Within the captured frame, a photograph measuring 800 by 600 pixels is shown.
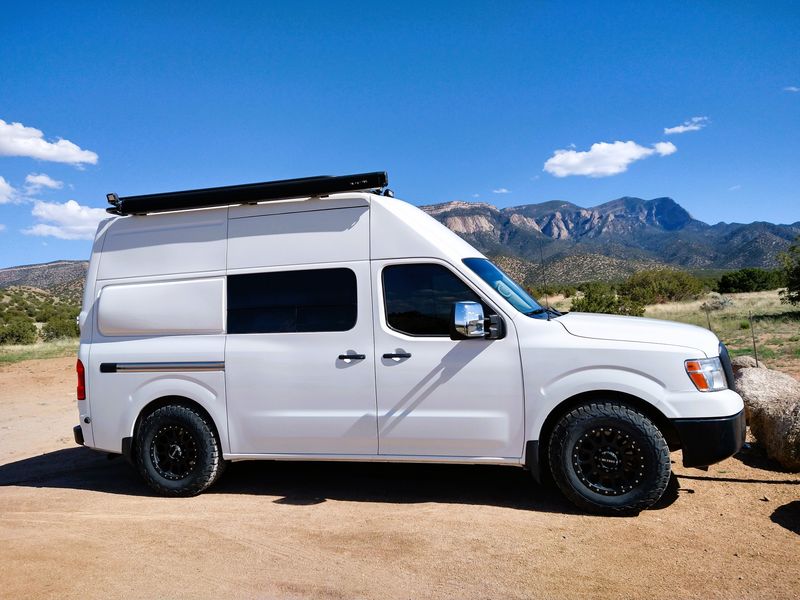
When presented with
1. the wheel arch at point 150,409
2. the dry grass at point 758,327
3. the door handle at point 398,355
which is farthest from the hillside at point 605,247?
the door handle at point 398,355

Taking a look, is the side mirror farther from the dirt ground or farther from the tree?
the tree

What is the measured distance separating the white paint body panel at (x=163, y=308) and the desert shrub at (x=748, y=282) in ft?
175

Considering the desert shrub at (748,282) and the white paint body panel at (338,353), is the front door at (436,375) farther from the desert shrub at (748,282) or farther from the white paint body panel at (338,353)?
the desert shrub at (748,282)

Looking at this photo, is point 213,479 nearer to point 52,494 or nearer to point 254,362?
point 254,362

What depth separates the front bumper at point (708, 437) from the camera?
480 centimetres

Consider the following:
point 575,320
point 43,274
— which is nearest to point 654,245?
point 43,274

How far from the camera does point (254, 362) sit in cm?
574

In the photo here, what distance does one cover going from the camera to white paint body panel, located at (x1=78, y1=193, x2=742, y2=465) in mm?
5039

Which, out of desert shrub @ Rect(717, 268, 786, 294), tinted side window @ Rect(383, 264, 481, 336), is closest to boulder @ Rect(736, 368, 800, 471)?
tinted side window @ Rect(383, 264, 481, 336)

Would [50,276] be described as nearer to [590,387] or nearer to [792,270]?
[792,270]

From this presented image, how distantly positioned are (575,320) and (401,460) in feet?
6.27

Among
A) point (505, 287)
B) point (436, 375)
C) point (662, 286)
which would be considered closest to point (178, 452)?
point (436, 375)

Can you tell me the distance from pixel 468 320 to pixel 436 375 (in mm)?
585

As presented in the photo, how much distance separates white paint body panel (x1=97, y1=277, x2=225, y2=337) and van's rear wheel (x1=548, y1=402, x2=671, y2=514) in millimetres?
3266
